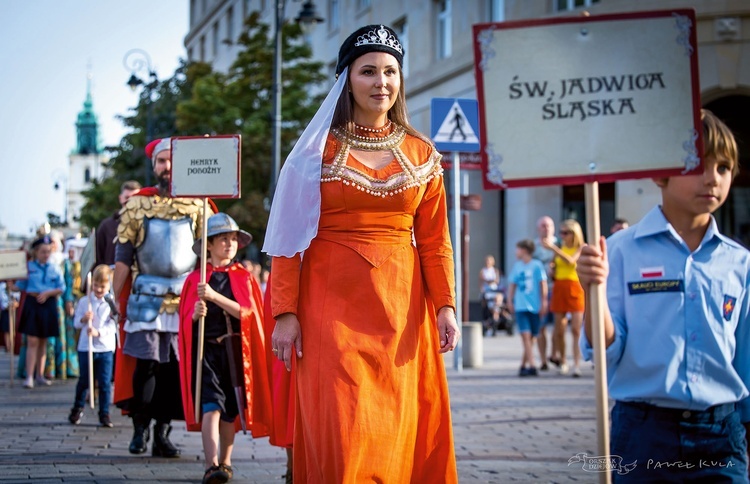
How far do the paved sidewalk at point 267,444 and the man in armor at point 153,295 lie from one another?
36cm

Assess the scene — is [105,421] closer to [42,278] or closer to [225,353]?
[225,353]

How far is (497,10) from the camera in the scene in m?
→ 30.6

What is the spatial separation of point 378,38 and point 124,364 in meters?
4.14

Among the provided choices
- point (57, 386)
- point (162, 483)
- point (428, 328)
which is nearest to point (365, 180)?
point (428, 328)

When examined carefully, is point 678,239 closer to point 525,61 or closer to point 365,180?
point 525,61

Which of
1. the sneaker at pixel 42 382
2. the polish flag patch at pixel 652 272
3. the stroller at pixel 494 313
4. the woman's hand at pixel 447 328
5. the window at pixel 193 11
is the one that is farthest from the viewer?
the window at pixel 193 11

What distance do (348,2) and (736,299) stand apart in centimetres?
4025

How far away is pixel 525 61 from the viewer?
3570 mm

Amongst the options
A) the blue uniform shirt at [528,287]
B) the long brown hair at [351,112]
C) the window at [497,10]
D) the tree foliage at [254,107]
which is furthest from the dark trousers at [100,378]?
the tree foliage at [254,107]

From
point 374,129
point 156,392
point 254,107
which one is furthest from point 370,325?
point 254,107

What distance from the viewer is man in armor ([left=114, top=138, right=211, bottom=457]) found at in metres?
7.74

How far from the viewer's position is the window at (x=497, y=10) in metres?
30.1

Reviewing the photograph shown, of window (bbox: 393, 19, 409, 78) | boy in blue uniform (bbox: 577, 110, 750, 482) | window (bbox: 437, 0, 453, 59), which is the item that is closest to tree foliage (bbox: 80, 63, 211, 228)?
window (bbox: 393, 19, 409, 78)

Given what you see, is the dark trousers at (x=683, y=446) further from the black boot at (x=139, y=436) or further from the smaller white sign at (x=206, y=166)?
the black boot at (x=139, y=436)
